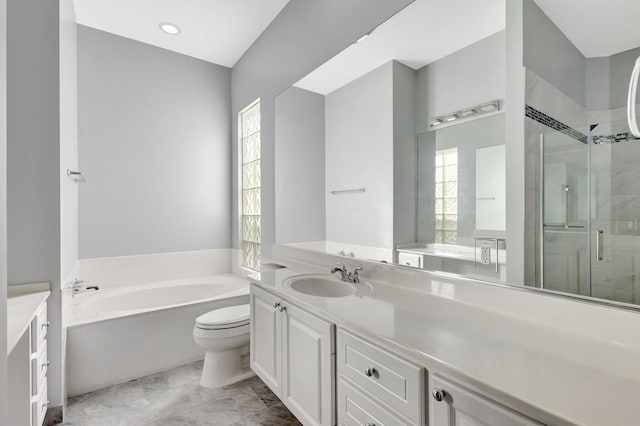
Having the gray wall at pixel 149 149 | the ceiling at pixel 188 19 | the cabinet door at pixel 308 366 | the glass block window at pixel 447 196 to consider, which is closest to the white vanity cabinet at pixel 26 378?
the cabinet door at pixel 308 366

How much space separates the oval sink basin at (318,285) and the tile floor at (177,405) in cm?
77

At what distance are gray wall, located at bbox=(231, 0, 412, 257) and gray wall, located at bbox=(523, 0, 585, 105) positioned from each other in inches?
24.1

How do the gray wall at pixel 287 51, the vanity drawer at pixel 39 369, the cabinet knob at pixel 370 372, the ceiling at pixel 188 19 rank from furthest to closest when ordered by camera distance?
the ceiling at pixel 188 19 < the gray wall at pixel 287 51 < the vanity drawer at pixel 39 369 < the cabinet knob at pixel 370 372

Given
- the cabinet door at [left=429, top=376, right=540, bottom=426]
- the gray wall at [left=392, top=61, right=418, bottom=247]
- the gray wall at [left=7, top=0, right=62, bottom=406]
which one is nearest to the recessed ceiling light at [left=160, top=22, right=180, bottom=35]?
the gray wall at [left=7, top=0, right=62, bottom=406]

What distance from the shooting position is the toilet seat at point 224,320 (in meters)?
2.14

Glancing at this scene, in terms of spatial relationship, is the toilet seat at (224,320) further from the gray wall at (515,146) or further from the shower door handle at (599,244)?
the shower door handle at (599,244)

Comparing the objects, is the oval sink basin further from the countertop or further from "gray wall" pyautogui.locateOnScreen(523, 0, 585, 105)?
"gray wall" pyautogui.locateOnScreen(523, 0, 585, 105)

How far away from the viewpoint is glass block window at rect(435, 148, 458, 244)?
138 centimetres

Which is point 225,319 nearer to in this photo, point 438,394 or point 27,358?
point 27,358

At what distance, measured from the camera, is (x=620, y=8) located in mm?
905

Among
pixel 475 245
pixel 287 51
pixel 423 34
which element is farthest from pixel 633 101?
pixel 287 51

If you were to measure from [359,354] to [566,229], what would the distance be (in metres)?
0.81

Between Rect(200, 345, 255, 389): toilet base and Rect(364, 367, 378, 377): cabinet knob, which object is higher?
Rect(364, 367, 378, 377): cabinet knob

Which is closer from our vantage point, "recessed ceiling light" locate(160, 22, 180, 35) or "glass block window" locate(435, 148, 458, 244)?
"glass block window" locate(435, 148, 458, 244)
